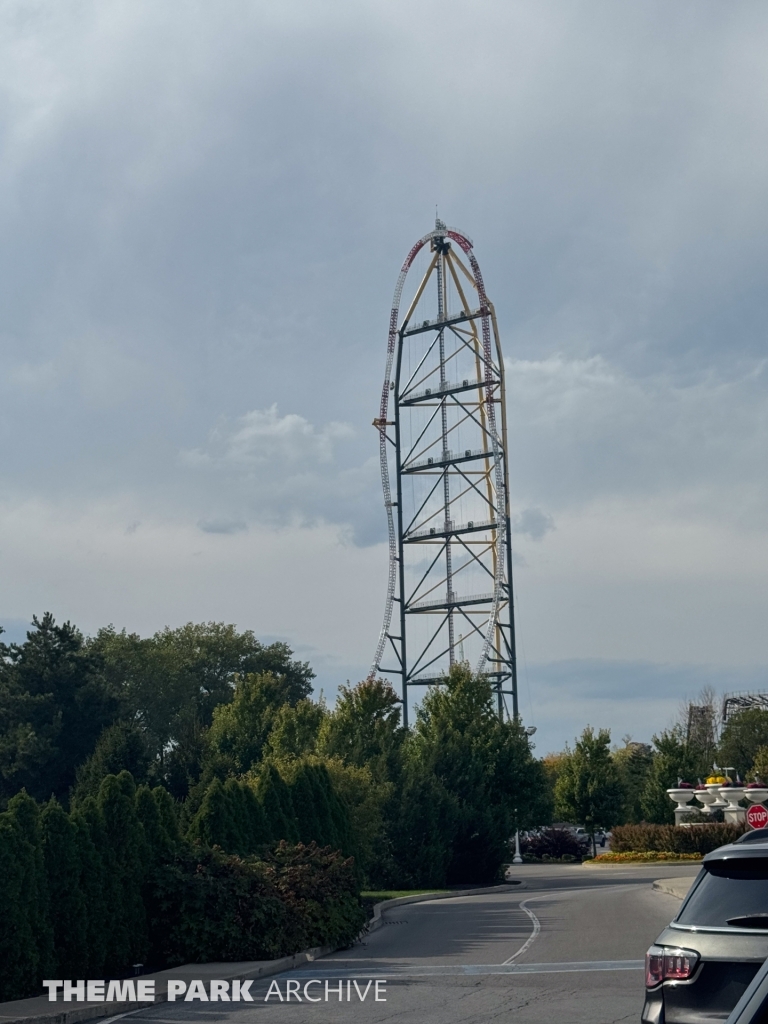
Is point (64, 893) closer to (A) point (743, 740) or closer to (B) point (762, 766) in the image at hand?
(B) point (762, 766)

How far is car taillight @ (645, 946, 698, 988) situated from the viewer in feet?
21.1

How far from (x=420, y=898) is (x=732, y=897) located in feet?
97.8

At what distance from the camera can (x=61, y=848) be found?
16328 millimetres

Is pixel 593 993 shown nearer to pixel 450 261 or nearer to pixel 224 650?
pixel 450 261

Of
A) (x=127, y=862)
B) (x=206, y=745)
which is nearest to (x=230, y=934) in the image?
(x=127, y=862)

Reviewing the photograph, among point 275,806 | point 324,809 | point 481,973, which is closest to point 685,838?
point 324,809

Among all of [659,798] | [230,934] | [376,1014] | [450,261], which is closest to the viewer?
[376,1014]

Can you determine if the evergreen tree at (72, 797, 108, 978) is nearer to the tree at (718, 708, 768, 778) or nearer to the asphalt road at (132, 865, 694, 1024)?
the asphalt road at (132, 865, 694, 1024)

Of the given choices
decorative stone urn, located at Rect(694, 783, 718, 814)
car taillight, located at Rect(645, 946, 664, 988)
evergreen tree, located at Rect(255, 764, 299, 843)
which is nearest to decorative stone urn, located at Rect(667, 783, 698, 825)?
decorative stone urn, located at Rect(694, 783, 718, 814)

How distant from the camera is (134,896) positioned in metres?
17.6

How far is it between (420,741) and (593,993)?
37.8 meters

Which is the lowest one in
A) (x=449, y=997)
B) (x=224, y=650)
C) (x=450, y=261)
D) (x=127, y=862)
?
(x=449, y=997)

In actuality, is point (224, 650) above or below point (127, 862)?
above

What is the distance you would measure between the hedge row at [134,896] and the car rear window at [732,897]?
1033cm
